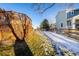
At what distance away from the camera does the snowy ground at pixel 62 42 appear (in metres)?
2.36

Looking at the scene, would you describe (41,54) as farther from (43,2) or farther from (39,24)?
(43,2)

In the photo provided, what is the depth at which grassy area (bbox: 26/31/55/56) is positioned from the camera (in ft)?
7.84

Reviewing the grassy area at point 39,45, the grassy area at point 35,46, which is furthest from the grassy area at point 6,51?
the grassy area at point 39,45

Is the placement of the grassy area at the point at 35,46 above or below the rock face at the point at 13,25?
below

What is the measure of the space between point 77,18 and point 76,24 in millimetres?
74

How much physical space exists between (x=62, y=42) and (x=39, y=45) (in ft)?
0.92

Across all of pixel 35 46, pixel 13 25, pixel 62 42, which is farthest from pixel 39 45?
pixel 13 25

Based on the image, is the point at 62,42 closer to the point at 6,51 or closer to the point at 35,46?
the point at 35,46

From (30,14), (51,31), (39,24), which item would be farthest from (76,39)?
A: (30,14)

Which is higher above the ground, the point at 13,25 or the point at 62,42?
the point at 13,25

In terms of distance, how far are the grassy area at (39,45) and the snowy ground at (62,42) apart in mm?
61

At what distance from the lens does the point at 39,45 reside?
2.42 metres

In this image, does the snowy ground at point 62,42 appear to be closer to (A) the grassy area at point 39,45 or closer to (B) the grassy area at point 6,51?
(A) the grassy area at point 39,45

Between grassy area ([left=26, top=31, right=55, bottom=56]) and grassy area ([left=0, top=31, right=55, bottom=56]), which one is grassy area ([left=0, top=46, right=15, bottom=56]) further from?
grassy area ([left=26, top=31, right=55, bottom=56])
